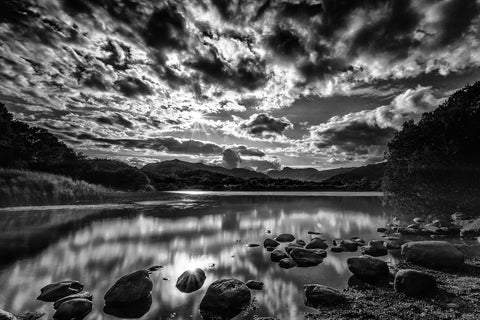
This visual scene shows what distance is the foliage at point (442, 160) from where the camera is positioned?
884 inches

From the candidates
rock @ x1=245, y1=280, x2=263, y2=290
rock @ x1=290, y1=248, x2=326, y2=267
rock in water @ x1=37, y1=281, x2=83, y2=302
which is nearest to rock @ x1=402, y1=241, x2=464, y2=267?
rock @ x1=290, y1=248, x2=326, y2=267

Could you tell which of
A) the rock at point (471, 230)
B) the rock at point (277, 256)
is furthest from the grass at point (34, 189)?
the rock at point (471, 230)

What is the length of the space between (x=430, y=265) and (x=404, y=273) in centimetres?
413

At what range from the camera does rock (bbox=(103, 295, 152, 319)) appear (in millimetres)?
7434

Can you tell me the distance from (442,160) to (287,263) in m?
20.7

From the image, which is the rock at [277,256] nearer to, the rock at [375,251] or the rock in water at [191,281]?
the rock in water at [191,281]

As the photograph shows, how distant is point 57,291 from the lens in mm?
8609

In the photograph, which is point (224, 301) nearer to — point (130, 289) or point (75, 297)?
point (130, 289)

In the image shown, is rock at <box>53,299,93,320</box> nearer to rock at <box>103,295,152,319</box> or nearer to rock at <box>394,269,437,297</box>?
rock at <box>103,295,152,319</box>

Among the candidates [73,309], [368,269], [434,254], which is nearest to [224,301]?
[73,309]

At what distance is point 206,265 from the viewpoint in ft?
41.7

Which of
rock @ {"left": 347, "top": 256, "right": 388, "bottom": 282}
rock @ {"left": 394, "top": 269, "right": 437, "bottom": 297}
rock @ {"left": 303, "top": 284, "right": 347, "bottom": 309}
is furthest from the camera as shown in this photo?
rock @ {"left": 347, "top": 256, "right": 388, "bottom": 282}

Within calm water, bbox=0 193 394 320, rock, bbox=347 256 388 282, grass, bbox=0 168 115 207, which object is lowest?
calm water, bbox=0 193 394 320

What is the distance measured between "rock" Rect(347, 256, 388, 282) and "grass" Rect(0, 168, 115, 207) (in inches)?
1497
